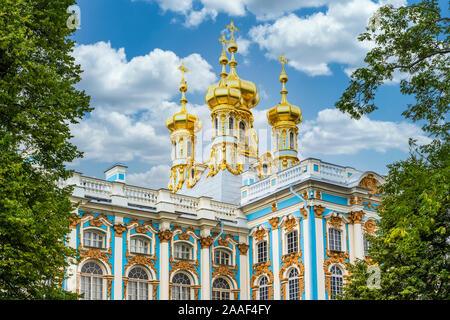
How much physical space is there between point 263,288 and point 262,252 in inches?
55.2

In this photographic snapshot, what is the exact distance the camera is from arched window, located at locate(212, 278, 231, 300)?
25641 millimetres

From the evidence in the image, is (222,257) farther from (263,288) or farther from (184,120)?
(184,120)

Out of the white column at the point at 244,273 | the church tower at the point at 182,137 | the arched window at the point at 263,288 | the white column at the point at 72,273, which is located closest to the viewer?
the white column at the point at 72,273

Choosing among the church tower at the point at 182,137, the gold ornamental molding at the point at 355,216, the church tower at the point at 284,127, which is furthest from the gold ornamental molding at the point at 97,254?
the church tower at the point at 284,127

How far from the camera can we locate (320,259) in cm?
2345

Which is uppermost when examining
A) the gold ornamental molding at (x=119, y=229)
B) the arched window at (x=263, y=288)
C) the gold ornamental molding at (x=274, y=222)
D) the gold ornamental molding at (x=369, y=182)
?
the gold ornamental molding at (x=369, y=182)

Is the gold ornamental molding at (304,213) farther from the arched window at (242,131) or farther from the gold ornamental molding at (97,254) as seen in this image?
the arched window at (242,131)

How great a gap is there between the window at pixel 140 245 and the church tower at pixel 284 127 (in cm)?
1413

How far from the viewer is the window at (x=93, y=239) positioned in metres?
23.2

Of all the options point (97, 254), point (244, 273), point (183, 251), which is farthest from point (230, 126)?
point (97, 254)

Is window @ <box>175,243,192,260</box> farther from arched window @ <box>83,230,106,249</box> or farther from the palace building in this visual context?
arched window @ <box>83,230,106,249</box>

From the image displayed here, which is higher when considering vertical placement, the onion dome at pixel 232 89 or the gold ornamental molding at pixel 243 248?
the onion dome at pixel 232 89

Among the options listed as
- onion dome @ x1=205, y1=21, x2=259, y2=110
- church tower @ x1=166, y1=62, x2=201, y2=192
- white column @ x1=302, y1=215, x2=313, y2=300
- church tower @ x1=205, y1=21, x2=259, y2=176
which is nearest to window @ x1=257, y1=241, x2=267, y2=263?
white column @ x1=302, y1=215, x2=313, y2=300
